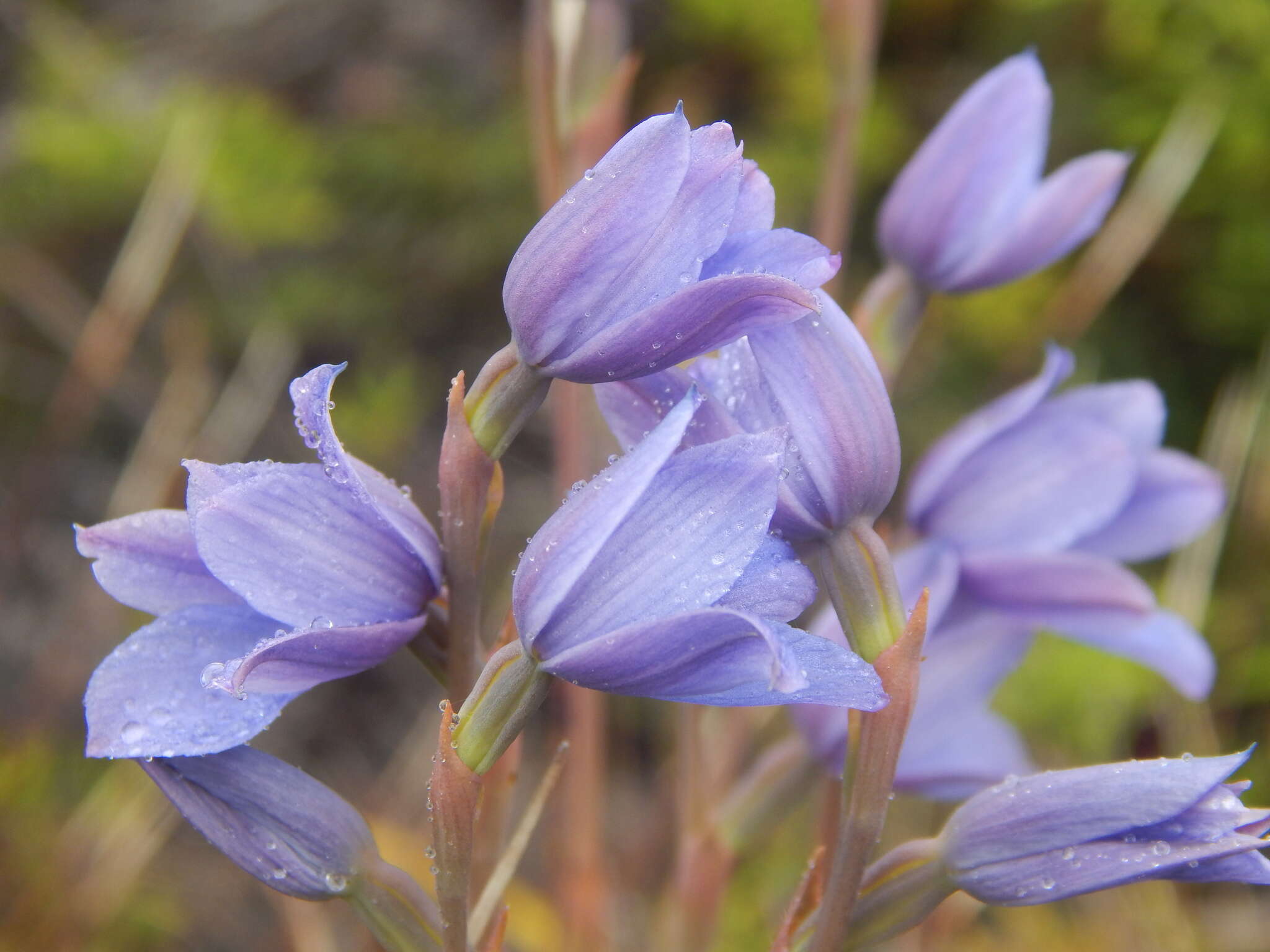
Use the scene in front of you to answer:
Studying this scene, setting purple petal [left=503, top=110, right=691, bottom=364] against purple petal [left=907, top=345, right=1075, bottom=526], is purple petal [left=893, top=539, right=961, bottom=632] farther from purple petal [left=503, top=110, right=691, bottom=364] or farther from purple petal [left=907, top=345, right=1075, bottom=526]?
purple petal [left=503, top=110, right=691, bottom=364]

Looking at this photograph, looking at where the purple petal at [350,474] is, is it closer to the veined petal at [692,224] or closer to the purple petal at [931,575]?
the veined petal at [692,224]

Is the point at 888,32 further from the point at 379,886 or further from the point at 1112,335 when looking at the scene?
the point at 379,886

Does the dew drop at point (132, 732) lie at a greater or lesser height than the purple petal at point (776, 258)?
lesser

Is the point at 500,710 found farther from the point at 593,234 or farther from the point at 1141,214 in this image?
the point at 1141,214

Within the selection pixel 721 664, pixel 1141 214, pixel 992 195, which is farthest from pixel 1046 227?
pixel 1141 214

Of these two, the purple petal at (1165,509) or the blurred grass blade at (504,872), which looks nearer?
the blurred grass blade at (504,872)

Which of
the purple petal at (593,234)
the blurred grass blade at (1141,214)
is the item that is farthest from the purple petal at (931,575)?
the blurred grass blade at (1141,214)

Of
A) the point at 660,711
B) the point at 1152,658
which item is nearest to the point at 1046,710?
the point at 660,711
